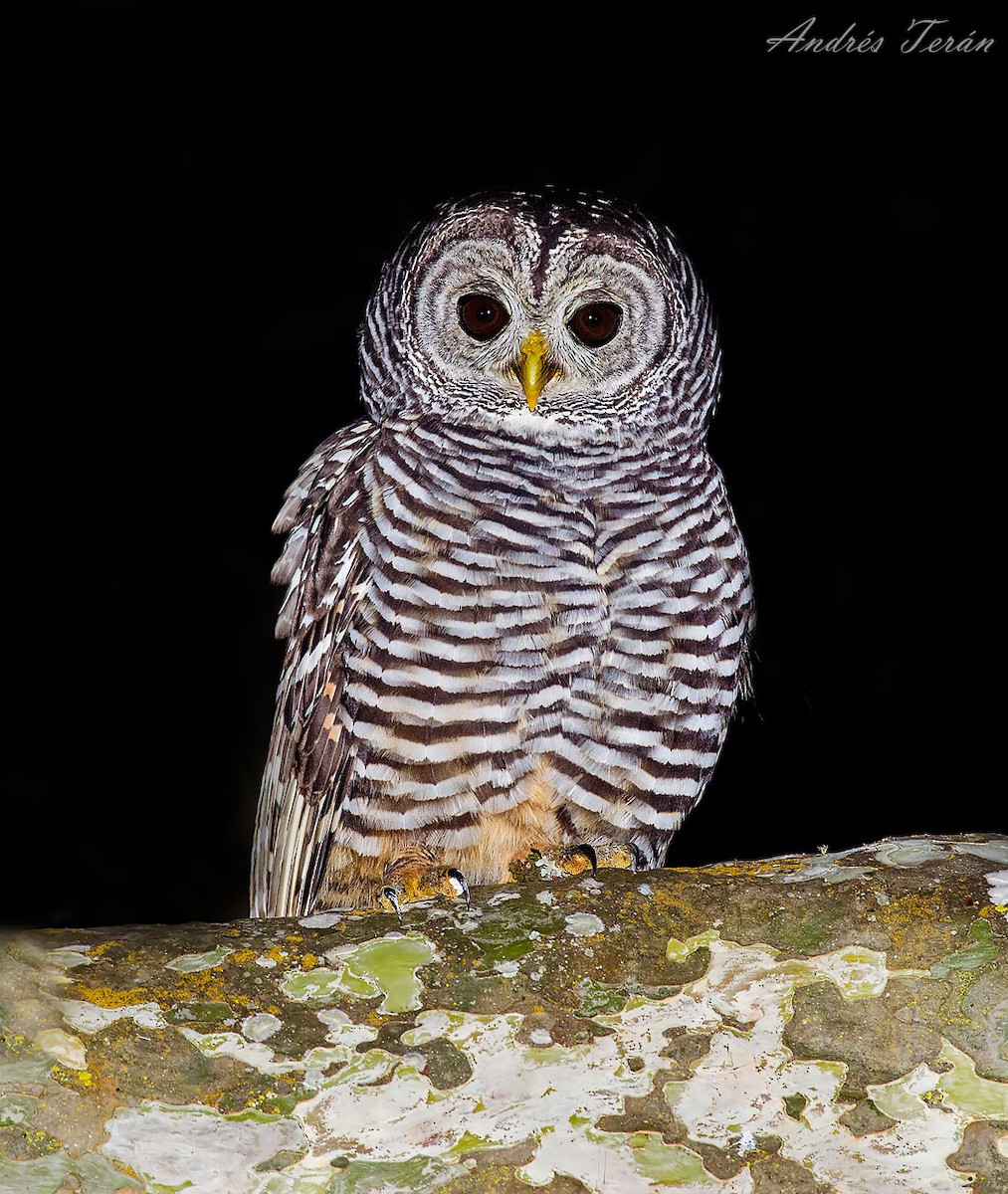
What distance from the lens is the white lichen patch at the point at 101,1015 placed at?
4.42ft

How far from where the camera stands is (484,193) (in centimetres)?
259

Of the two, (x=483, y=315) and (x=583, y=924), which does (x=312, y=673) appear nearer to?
(x=483, y=315)

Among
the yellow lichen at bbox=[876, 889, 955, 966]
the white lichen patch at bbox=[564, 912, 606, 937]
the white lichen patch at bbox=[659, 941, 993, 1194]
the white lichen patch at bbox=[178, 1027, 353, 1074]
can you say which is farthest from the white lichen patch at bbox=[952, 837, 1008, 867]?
the white lichen patch at bbox=[178, 1027, 353, 1074]

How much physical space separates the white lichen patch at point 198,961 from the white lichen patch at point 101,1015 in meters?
0.06

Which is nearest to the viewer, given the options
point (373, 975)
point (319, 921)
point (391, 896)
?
point (373, 975)

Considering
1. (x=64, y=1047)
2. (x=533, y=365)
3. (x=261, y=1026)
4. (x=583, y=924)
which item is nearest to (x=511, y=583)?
(x=533, y=365)

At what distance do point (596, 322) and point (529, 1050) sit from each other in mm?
1512

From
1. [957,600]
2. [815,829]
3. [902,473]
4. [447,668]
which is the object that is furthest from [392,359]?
[815,829]

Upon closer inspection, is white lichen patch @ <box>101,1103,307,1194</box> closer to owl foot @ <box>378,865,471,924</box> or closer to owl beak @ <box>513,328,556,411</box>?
owl foot @ <box>378,865,471,924</box>

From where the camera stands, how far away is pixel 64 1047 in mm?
1319

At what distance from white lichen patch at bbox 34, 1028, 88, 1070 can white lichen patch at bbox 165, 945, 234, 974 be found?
14cm

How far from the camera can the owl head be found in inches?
95.7

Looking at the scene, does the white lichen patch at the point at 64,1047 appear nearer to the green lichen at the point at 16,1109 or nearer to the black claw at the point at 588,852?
the green lichen at the point at 16,1109

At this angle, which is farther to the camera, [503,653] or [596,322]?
[596,322]
